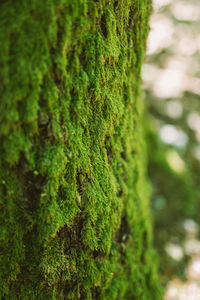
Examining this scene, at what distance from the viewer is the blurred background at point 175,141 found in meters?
3.89

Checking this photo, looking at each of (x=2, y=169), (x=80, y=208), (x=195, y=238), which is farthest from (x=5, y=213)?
(x=195, y=238)

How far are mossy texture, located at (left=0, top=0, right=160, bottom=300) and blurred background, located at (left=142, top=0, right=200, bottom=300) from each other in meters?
1.70

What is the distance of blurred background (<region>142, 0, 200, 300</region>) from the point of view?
153 inches

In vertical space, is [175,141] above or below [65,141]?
below

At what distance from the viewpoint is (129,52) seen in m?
2.30

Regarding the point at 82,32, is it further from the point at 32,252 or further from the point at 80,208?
the point at 32,252

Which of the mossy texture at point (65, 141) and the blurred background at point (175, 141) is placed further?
the blurred background at point (175, 141)

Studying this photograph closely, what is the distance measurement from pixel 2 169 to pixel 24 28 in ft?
2.86

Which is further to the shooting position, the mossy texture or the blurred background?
the blurred background

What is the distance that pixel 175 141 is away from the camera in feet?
18.9

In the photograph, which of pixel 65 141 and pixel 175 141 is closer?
pixel 65 141

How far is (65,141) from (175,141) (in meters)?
4.47

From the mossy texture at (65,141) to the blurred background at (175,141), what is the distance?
170cm

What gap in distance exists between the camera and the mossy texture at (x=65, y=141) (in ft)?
4.84
